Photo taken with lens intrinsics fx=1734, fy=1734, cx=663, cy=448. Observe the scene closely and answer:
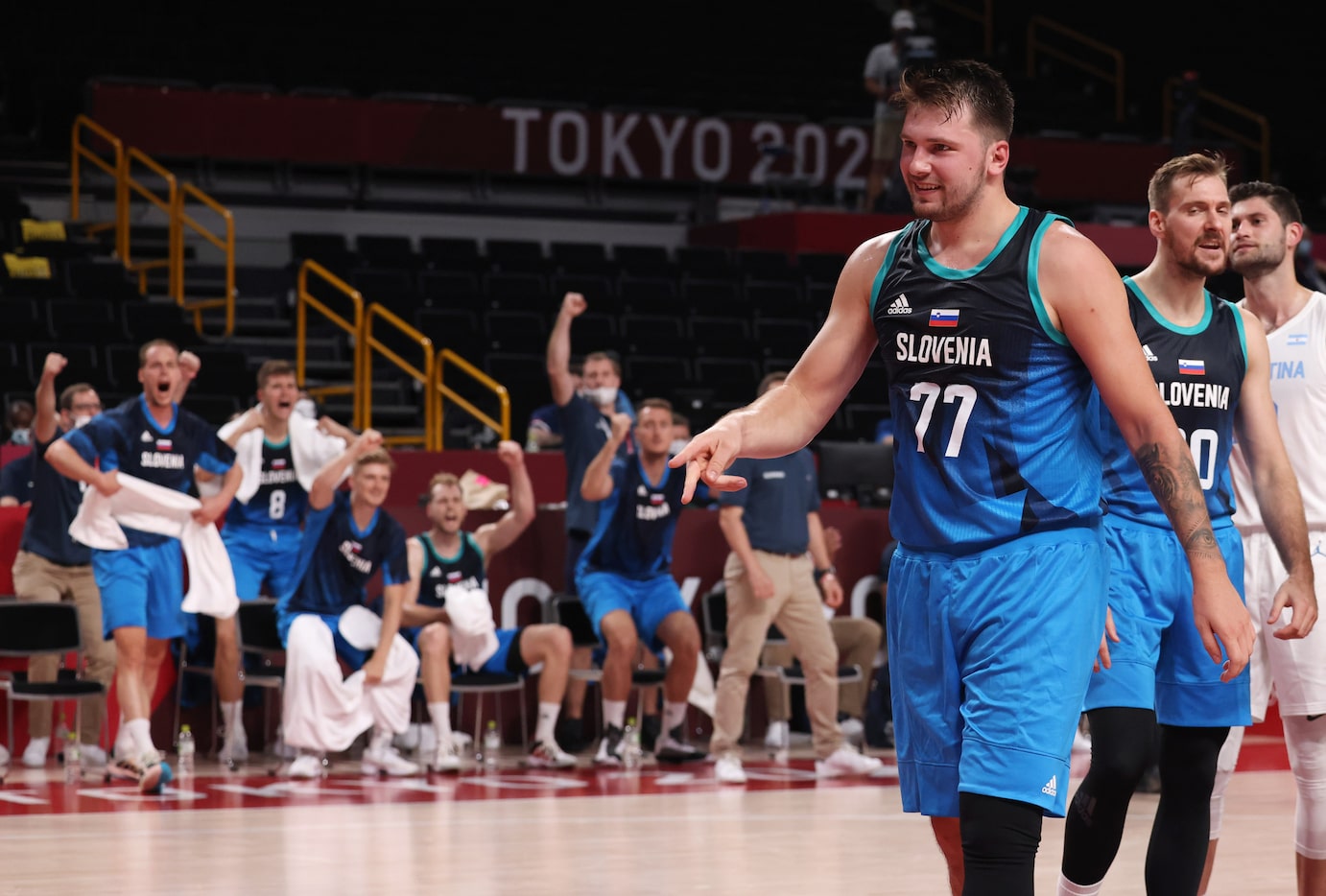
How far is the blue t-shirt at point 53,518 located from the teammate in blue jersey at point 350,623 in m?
1.28

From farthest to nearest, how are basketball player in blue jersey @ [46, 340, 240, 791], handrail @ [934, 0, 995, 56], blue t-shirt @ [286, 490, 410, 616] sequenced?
handrail @ [934, 0, 995, 56] < blue t-shirt @ [286, 490, 410, 616] < basketball player in blue jersey @ [46, 340, 240, 791]

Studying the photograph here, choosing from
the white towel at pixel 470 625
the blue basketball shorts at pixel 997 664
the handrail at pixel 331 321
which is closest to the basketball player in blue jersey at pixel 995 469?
the blue basketball shorts at pixel 997 664

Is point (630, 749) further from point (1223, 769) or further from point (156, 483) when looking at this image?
point (1223, 769)

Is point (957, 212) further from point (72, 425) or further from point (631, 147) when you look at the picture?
point (631, 147)

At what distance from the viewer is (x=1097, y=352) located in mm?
3660

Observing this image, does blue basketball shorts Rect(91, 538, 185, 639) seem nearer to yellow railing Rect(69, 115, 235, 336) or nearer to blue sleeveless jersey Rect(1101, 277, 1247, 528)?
blue sleeveless jersey Rect(1101, 277, 1247, 528)

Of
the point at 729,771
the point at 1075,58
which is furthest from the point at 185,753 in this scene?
the point at 1075,58

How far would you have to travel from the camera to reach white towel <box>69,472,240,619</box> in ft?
30.6

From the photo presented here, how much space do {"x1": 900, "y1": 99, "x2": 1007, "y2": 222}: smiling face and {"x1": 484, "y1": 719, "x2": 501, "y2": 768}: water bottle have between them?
7475 mm

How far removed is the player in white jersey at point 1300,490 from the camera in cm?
534

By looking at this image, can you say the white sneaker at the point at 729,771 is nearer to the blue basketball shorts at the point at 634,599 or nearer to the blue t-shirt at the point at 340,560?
the blue basketball shorts at the point at 634,599

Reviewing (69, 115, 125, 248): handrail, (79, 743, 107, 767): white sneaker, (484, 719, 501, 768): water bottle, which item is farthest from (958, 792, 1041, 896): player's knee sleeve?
(69, 115, 125, 248): handrail

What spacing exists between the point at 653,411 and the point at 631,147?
11.4 meters

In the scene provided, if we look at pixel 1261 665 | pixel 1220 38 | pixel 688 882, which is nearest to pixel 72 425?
pixel 688 882
